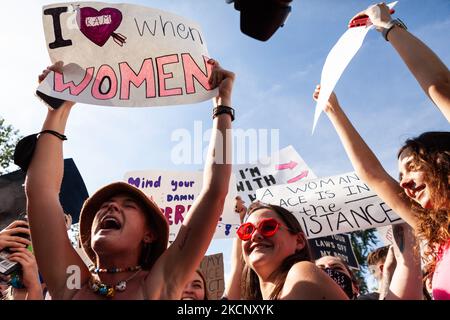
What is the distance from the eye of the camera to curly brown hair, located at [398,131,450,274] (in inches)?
75.4

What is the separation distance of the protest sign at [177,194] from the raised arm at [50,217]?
2.71m

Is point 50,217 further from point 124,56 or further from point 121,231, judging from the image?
point 124,56

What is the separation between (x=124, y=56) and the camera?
2777mm

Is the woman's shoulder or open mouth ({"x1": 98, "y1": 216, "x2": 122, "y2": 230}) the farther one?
open mouth ({"x1": 98, "y1": 216, "x2": 122, "y2": 230})

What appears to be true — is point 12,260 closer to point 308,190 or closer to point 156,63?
point 156,63

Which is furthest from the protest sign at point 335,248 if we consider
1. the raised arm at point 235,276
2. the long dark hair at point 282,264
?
the long dark hair at point 282,264

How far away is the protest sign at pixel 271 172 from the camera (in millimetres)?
5621

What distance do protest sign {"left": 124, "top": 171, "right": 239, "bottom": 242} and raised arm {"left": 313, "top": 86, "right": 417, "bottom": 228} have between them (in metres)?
2.34

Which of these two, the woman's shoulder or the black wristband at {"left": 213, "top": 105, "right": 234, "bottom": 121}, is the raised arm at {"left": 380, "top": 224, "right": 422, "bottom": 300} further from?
the black wristband at {"left": 213, "top": 105, "right": 234, "bottom": 121}

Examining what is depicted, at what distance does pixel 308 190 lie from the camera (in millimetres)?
4375

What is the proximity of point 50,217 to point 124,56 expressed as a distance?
1.19m

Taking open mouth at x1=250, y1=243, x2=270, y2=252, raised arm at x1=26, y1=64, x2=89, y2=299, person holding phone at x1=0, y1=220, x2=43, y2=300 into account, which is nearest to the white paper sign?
open mouth at x1=250, y1=243, x2=270, y2=252

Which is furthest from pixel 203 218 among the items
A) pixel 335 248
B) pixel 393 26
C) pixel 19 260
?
pixel 335 248

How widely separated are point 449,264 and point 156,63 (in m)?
1.95
